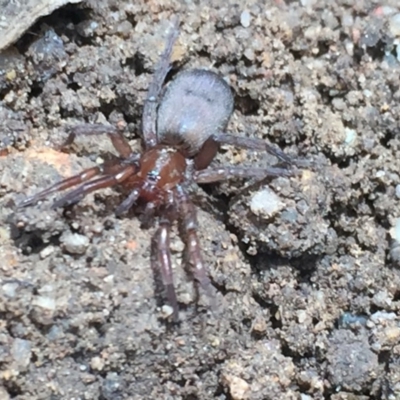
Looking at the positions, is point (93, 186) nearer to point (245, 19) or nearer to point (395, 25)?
point (245, 19)

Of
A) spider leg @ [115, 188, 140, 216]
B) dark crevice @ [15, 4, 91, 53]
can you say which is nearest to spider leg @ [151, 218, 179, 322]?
spider leg @ [115, 188, 140, 216]

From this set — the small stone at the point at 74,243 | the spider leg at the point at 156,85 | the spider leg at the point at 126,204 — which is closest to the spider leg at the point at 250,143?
the spider leg at the point at 156,85

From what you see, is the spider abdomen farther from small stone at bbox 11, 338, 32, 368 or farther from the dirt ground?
small stone at bbox 11, 338, 32, 368

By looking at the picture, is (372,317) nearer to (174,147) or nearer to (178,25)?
(174,147)

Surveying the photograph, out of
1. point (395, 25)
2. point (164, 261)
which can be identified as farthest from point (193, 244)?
point (395, 25)

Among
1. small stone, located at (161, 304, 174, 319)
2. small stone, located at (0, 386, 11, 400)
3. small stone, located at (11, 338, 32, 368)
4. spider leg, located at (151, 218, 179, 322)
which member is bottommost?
small stone, located at (0, 386, 11, 400)

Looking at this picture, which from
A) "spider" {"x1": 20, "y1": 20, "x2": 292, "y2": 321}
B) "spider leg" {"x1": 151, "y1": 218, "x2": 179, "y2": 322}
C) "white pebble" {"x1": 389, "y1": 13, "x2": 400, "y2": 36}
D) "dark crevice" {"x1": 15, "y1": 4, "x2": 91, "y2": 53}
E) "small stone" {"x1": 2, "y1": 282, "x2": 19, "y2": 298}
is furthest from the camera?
"white pebble" {"x1": 389, "y1": 13, "x2": 400, "y2": 36}
